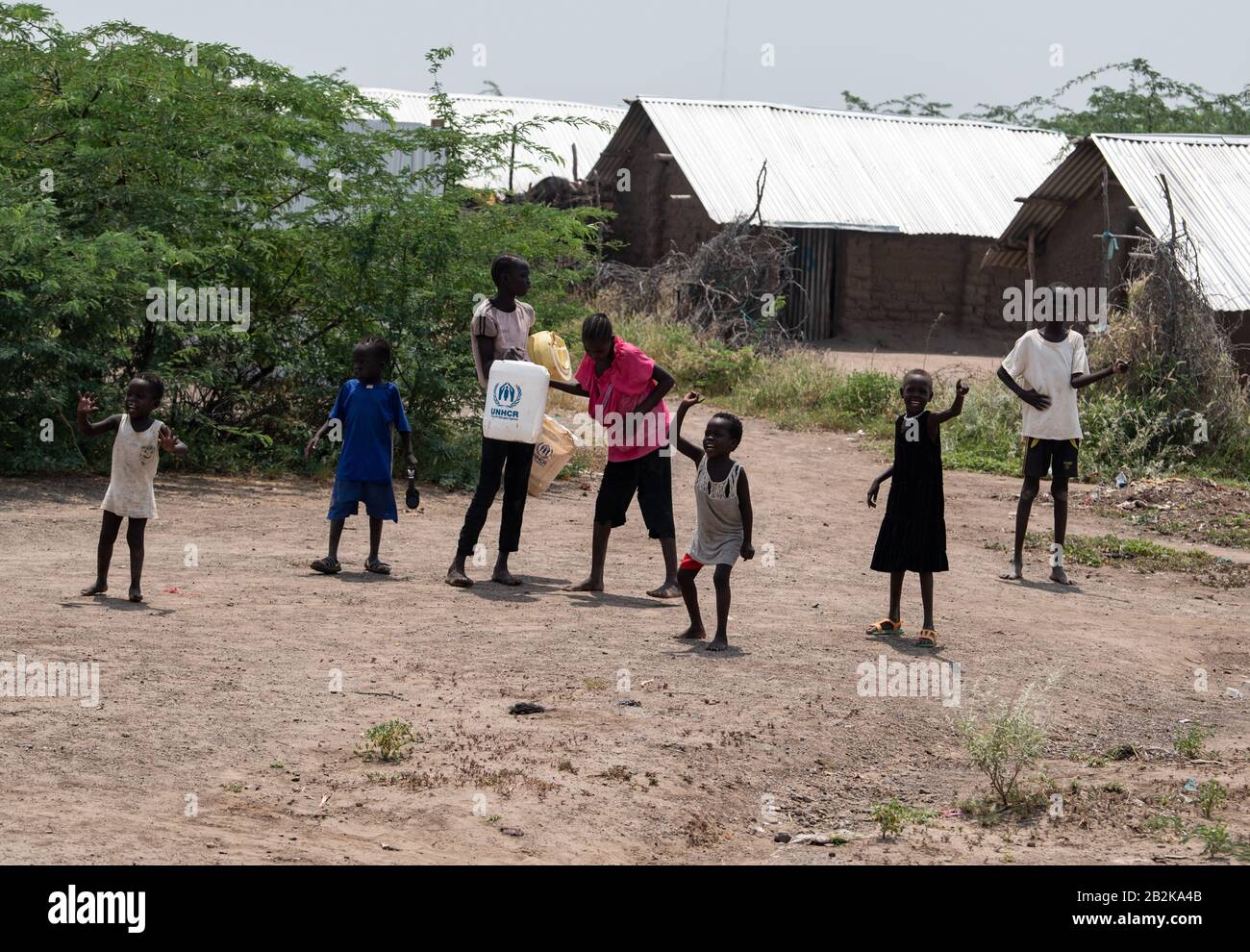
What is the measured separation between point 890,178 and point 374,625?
65.6 ft

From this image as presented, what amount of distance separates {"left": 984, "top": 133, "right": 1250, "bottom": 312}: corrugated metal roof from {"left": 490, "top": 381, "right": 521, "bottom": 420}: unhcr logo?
32.7ft

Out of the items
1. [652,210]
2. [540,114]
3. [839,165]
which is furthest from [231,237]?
[540,114]

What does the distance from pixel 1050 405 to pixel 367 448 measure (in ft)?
13.9

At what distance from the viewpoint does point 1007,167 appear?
1085 inches

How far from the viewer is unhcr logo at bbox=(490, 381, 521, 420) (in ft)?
26.0

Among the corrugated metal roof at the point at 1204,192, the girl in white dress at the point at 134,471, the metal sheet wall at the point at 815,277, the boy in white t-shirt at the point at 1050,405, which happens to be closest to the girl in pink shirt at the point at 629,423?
the girl in white dress at the point at 134,471

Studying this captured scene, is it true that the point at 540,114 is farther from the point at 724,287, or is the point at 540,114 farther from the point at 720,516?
the point at 720,516

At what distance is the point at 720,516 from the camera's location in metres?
6.93

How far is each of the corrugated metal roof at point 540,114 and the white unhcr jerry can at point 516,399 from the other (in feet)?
66.4

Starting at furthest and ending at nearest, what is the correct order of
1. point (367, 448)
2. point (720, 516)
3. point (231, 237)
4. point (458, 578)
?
point (231, 237) → point (367, 448) → point (458, 578) → point (720, 516)

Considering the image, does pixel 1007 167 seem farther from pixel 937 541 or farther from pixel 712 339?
pixel 937 541

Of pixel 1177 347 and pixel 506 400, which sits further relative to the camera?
pixel 1177 347

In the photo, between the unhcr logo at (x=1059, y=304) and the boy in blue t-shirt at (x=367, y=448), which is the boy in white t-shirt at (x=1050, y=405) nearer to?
the unhcr logo at (x=1059, y=304)
